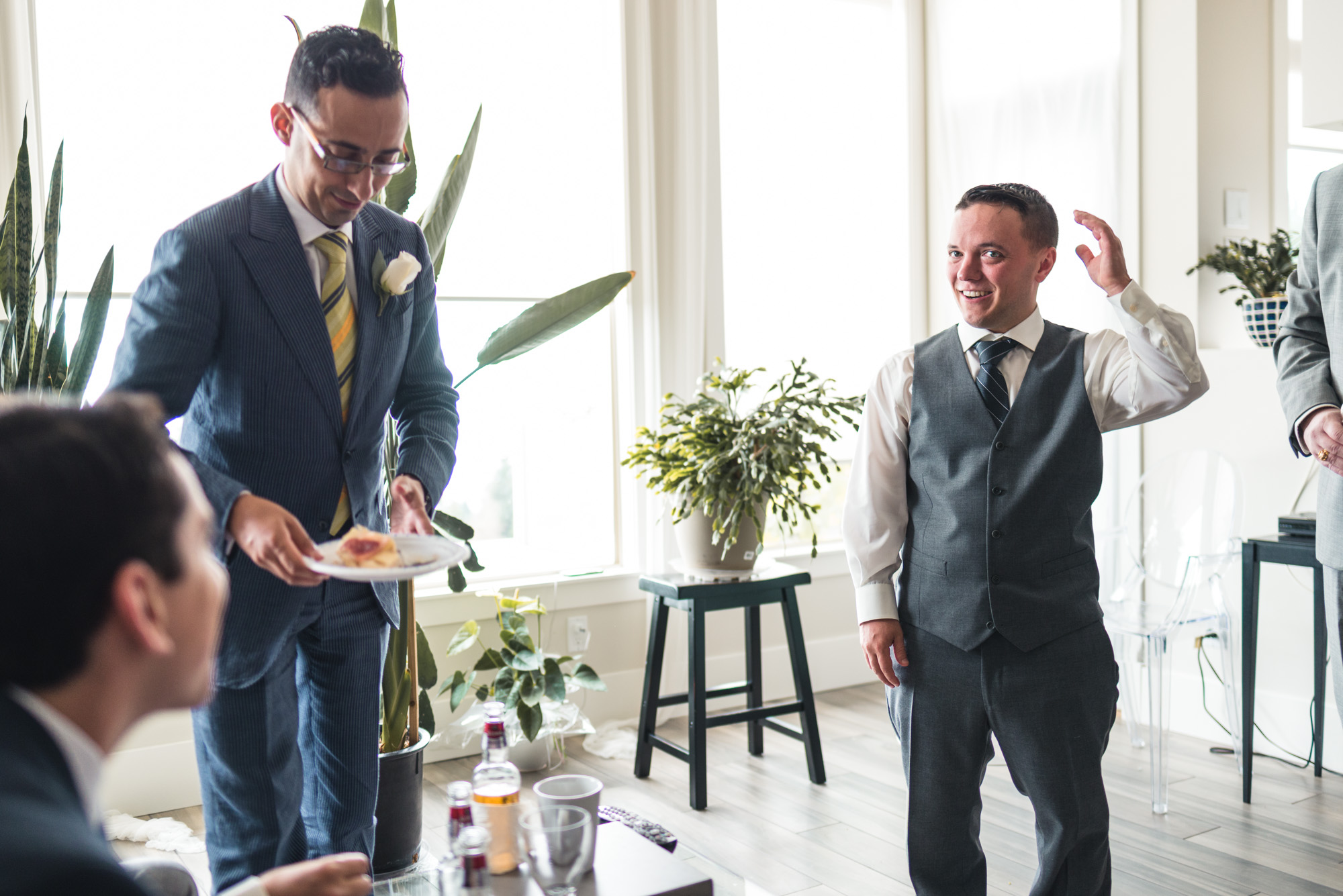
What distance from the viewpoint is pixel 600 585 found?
3.69 meters

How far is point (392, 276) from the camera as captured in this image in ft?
5.25

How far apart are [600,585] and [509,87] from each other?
1.74 meters

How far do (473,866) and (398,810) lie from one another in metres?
1.45

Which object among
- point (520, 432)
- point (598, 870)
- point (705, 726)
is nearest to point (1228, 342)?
point (705, 726)

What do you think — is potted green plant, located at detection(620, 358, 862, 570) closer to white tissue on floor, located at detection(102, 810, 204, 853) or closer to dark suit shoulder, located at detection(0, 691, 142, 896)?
white tissue on floor, located at detection(102, 810, 204, 853)

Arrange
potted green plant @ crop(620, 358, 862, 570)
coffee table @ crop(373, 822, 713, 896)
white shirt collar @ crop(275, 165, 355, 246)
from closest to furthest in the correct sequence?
coffee table @ crop(373, 822, 713, 896) < white shirt collar @ crop(275, 165, 355, 246) < potted green plant @ crop(620, 358, 862, 570)

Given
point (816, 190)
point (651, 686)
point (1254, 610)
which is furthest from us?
point (816, 190)

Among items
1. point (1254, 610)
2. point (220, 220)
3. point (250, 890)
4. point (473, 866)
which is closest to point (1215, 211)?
point (1254, 610)

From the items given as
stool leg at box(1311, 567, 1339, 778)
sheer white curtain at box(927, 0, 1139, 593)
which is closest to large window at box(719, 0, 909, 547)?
sheer white curtain at box(927, 0, 1139, 593)

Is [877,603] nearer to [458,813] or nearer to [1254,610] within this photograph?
[458,813]

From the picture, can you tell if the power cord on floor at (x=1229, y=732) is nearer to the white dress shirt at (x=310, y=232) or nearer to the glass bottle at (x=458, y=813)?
the glass bottle at (x=458, y=813)

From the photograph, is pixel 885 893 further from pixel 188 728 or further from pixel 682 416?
pixel 188 728

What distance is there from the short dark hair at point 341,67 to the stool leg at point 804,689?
81.9 inches

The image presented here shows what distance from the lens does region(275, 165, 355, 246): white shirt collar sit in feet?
5.12
